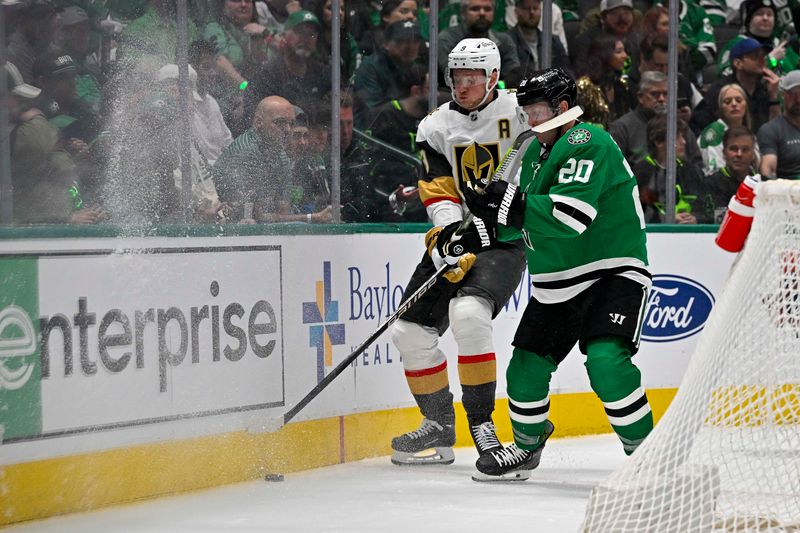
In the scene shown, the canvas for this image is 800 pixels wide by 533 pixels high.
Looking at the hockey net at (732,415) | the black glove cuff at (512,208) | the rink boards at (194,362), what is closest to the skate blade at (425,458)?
the rink boards at (194,362)

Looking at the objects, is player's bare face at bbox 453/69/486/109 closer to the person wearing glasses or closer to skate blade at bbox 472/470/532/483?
the person wearing glasses

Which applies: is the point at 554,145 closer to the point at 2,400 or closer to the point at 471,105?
the point at 471,105

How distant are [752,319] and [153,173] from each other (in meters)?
1.90

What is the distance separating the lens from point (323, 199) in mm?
4512

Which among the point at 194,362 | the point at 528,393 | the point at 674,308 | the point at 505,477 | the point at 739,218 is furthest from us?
the point at 674,308

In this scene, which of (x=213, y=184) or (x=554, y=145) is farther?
(x=213, y=184)

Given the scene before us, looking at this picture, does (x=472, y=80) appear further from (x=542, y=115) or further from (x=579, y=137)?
(x=579, y=137)

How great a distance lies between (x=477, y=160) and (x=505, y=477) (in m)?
1.04

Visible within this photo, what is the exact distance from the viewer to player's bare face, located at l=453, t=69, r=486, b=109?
4141mm

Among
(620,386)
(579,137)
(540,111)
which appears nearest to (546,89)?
(540,111)

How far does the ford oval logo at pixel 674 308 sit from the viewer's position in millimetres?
5301

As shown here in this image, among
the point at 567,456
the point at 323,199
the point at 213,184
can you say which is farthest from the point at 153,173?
the point at 567,456

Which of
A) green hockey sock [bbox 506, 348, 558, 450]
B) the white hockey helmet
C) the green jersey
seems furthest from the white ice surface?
the white hockey helmet

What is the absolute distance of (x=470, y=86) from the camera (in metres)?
4.14
